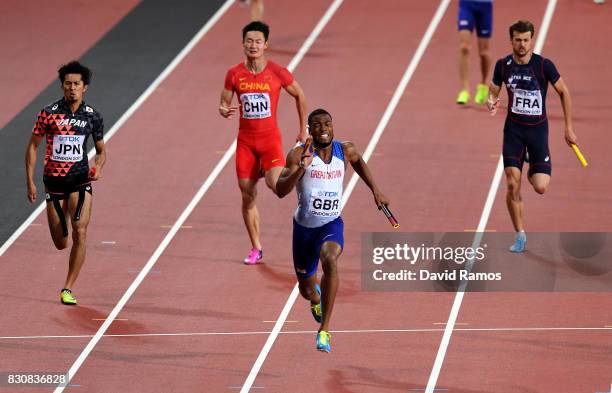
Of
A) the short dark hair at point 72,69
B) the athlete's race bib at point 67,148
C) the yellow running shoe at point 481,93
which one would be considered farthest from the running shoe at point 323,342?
the yellow running shoe at point 481,93

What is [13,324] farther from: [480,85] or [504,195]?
[480,85]

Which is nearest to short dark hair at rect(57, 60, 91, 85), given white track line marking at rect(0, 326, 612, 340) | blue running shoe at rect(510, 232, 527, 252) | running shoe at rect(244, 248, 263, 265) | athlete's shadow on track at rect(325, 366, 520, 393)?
white track line marking at rect(0, 326, 612, 340)

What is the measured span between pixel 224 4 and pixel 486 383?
40.7 ft

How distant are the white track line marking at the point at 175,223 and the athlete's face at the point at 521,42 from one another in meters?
4.17

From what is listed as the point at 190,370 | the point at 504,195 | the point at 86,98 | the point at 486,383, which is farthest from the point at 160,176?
the point at 486,383

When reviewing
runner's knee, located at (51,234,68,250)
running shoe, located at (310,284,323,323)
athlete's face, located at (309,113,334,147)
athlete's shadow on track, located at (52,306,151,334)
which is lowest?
athlete's shadow on track, located at (52,306,151,334)

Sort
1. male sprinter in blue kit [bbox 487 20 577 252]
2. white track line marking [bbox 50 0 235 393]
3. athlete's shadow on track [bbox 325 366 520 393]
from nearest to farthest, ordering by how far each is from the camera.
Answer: athlete's shadow on track [bbox 325 366 520 393]
white track line marking [bbox 50 0 235 393]
male sprinter in blue kit [bbox 487 20 577 252]

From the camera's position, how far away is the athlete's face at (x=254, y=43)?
1345cm

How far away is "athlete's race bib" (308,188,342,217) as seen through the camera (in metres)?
11.0

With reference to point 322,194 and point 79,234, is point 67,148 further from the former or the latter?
point 322,194

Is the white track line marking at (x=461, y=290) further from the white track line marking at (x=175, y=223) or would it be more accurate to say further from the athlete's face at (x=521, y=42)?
the white track line marking at (x=175, y=223)

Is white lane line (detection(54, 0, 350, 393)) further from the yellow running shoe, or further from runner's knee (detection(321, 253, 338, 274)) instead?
the yellow running shoe

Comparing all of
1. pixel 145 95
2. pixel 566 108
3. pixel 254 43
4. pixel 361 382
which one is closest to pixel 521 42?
pixel 566 108

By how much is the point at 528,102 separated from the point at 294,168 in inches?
146
